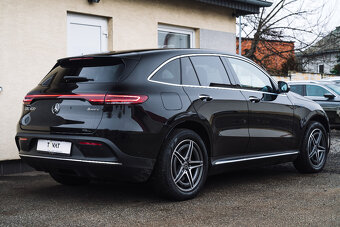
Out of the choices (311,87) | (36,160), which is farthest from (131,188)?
(311,87)

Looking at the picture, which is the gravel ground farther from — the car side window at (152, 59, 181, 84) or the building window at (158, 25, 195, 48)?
the building window at (158, 25, 195, 48)

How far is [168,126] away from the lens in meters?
5.11

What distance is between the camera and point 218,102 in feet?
19.1

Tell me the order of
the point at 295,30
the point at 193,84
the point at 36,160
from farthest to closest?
1. the point at 295,30
2. the point at 193,84
3. the point at 36,160

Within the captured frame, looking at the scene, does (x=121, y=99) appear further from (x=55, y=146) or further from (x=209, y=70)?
(x=209, y=70)

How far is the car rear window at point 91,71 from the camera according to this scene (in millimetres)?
5082

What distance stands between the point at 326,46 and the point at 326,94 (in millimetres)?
10465

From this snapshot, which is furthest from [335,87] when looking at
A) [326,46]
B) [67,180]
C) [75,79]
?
[75,79]

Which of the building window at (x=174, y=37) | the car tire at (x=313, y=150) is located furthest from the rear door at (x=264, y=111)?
the building window at (x=174, y=37)

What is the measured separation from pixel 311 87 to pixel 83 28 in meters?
8.40

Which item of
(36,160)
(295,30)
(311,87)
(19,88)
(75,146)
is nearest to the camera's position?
(75,146)

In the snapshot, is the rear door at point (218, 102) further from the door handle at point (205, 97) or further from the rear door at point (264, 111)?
the rear door at point (264, 111)

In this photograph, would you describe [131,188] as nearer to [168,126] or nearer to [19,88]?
[168,126]

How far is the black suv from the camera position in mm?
4852
